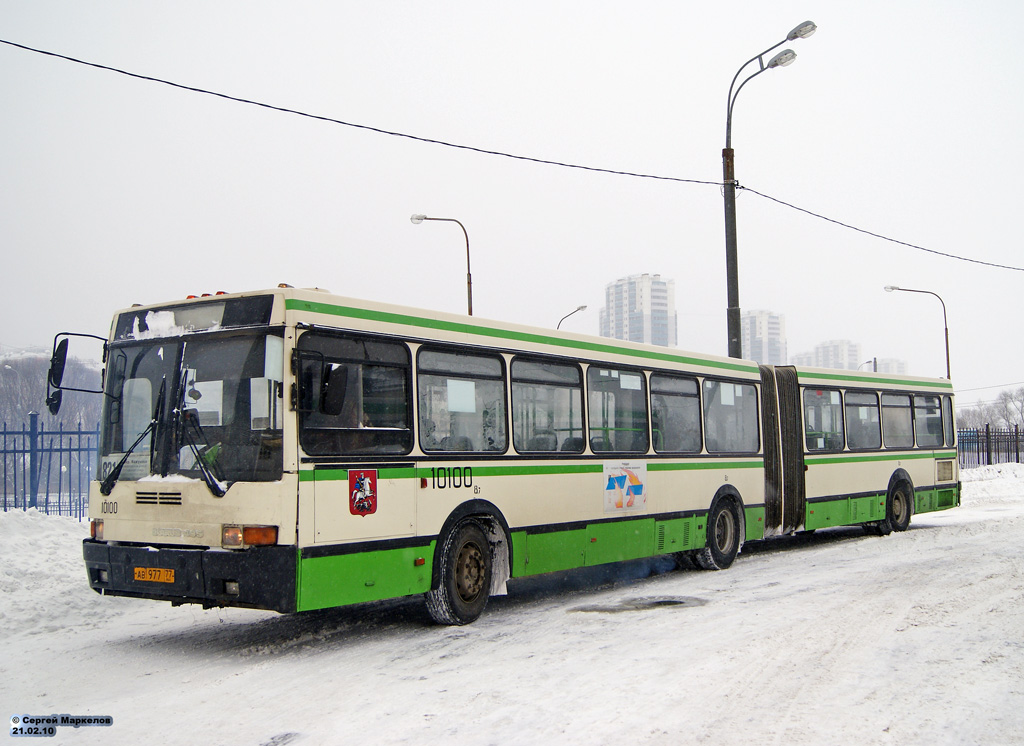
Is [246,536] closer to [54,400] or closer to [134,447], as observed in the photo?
[134,447]

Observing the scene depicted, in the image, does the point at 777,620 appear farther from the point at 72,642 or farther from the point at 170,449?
the point at 72,642

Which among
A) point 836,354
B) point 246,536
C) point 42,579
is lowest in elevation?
point 42,579

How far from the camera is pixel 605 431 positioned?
37.5 ft

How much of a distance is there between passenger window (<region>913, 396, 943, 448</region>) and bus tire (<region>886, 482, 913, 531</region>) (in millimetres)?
1128

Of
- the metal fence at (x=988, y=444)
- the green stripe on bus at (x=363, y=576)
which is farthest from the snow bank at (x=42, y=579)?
the metal fence at (x=988, y=444)

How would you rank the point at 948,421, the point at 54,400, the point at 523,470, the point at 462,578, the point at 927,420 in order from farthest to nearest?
the point at 948,421 < the point at 927,420 < the point at 523,470 < the point at 462,578 < the point at 54,400

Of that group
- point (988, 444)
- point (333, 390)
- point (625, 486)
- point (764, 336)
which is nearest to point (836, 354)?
point (764, 336)

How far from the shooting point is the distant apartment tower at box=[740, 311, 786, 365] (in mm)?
110762

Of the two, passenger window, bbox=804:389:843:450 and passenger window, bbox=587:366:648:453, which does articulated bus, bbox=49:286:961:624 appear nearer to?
passenger window, bbox=587:366:648:453

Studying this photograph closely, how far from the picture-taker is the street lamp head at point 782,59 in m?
18.6

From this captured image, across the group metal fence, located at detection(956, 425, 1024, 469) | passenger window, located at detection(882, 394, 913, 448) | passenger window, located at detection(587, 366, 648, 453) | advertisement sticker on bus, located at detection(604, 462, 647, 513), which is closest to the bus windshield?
passenger window, located at detection(587, 366, 648, 453)

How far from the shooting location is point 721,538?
1373 centimetres

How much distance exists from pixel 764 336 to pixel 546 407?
350 ft

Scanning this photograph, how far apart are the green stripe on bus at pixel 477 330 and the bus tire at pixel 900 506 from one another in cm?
644
